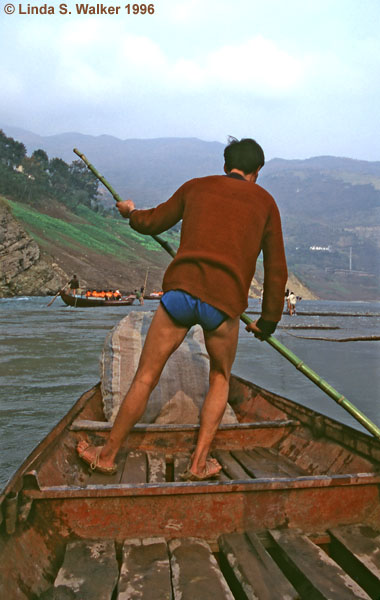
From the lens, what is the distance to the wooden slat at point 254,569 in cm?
176

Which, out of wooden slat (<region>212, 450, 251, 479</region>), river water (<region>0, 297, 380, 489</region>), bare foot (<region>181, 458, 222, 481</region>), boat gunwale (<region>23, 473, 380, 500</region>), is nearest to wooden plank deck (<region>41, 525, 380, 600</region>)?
boat gunwale (<region>23, 473, 380, 500</region>)

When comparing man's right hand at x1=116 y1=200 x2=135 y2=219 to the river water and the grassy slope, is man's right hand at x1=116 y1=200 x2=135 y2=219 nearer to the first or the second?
the river water

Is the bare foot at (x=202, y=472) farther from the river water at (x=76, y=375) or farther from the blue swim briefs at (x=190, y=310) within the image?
the river water at (x=76, y=375)

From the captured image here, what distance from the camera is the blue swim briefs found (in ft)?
8.61

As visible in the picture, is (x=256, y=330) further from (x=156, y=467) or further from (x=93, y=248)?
(x=93, y=248)

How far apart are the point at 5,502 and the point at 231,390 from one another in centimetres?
341

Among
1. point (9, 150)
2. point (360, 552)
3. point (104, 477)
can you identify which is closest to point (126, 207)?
point (104, 477)

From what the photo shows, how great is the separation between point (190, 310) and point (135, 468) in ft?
3.75

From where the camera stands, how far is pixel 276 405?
4.16m

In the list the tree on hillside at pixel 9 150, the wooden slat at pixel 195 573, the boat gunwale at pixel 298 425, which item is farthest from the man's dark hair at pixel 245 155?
the tree on hillside at pixel 9 150

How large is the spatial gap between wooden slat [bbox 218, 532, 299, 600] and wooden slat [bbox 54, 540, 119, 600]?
490mm

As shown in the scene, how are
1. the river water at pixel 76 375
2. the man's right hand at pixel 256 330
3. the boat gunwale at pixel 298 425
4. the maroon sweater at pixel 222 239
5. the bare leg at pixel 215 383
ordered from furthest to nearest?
A: the river water at pixel 76 375 → the man's right hand at pixel 256 330 → the bare leg at pixel 215 383 → the maroon sweater at pixel 222 239 → the boat gunwale at pixel 298 425

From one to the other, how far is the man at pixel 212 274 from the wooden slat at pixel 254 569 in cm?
65

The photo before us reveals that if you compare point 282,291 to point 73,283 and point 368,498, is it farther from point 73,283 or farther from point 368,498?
point 73,283
